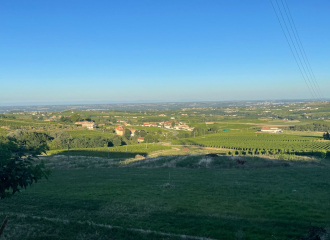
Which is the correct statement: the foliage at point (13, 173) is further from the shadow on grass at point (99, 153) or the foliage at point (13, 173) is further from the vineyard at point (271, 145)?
the shadow on grass at point (99, 153)

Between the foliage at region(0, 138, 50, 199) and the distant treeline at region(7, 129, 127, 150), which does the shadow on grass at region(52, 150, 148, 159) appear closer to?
the distant treeline at region(7, 129, 127, 150)

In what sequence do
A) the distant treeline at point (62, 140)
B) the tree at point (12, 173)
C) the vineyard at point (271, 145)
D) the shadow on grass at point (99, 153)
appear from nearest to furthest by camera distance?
1. the tree at point (12, 173)
2. the vineyard at point (271, 145)
3. the shadow on grass at point (99, 153)
4. the distant treeline at point (62, 140)

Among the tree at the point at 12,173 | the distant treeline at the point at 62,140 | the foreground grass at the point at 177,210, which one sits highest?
the tree at the point at 12,173

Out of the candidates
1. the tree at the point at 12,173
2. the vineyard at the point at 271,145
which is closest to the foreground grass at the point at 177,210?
the tree at the point at 12,173

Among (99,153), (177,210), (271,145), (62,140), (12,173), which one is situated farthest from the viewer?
(62,140)

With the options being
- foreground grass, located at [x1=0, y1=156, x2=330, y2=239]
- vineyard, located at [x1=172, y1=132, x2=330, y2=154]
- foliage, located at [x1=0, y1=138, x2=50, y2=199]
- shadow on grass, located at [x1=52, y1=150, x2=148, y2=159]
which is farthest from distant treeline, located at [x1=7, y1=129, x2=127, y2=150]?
foliage, located at [x1=0, y1=138, x2=50, y2=199]

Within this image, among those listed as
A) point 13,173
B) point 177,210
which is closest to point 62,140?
point 177,210

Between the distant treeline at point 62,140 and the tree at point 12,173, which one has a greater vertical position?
the tree at point 12,173

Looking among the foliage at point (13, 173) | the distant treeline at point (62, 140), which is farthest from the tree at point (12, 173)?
the distant treeline at point (62, 140)

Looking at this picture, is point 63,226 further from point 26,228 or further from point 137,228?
point 137,228

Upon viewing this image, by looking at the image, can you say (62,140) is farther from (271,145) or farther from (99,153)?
(271,145)

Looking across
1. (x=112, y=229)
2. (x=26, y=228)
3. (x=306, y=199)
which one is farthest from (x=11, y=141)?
(x=306, y=199)

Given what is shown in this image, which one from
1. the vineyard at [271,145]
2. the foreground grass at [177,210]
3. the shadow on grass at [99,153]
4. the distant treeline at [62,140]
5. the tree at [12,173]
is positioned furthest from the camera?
the distant treeline at [62,140]

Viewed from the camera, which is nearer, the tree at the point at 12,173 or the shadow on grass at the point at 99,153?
the tree at the point at 12,173
